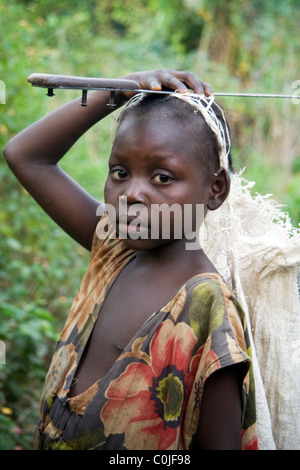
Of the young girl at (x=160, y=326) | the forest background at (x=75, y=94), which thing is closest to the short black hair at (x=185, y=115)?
the young girl at (x=160, y=326)

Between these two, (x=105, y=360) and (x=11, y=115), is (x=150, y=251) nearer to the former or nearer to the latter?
(x=105, y=360)

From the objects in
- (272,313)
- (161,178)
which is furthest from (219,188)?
(272,313)

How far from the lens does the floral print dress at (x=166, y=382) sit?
134 cm

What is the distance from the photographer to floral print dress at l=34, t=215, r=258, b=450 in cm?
134

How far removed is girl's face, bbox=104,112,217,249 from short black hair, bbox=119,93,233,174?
0.02 metres

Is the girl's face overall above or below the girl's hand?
below

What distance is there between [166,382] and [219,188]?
0.53 m

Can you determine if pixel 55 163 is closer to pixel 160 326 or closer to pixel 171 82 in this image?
pixel 171 82

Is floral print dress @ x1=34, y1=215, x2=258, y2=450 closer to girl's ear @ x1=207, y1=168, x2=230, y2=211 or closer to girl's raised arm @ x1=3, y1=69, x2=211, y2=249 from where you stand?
girl's ear @ x1=207, y1=168, x2=230, y2=211

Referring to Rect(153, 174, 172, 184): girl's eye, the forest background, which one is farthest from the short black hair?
the forest background

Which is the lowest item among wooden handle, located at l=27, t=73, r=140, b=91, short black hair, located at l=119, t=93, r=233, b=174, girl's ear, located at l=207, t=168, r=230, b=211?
girl's ear, located at l=207, t=168, r=230, b=211

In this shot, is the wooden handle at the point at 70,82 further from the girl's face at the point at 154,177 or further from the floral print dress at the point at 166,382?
the floral print dress at the point at 166,382

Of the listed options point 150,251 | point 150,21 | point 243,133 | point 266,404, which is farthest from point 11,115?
point 150,21

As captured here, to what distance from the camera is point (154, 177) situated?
145 centimetres
